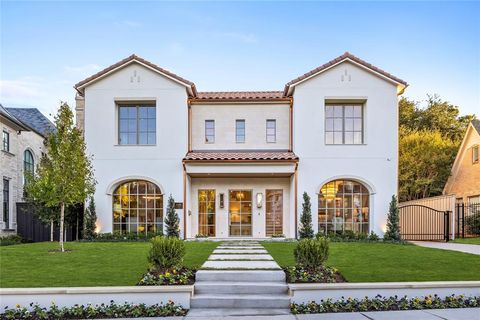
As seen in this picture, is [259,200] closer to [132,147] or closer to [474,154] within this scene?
[132,147]

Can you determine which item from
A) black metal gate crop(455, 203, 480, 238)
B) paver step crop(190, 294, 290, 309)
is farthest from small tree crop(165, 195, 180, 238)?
black metal gate crop(455, 203, 480, 238)

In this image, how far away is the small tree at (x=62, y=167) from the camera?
12617 millimetres

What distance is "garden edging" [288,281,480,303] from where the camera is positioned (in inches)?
304

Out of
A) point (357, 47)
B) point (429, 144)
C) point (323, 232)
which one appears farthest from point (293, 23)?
point (429, 144)

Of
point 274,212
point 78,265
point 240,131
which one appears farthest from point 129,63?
point 78,265

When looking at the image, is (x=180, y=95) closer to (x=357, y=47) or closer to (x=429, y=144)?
(x=357, y=47)

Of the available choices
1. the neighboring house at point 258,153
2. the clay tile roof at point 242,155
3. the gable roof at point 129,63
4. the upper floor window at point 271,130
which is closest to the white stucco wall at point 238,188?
the neighboring house at point 258,153

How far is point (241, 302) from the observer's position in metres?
7.72

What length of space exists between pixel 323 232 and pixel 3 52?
46.4 feet

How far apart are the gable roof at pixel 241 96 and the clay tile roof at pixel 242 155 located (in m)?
2.48

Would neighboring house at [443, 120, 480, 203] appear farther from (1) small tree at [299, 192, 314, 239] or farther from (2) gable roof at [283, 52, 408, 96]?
(1) small tree at [299, 192, 314, 239]

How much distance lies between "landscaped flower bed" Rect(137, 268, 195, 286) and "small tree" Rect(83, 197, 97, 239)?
28.9 feet

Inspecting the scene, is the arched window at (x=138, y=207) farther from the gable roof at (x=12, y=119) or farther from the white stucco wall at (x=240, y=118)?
the gable roof at (x=12, y=119)

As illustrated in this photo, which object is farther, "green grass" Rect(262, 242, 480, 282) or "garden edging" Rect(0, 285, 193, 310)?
"green grass" Rect(262, 242, 480, 282)
